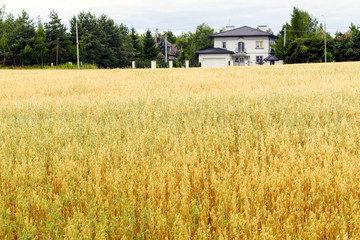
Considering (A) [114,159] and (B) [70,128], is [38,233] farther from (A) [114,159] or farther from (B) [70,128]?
(B) [70,128]

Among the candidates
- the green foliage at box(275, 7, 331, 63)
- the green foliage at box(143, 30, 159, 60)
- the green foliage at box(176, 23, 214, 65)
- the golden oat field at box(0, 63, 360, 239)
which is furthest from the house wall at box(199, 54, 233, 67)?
the golden oat field at box(0, 63, 360, 239)

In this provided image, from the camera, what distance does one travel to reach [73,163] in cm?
404

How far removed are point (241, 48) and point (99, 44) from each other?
104 ft

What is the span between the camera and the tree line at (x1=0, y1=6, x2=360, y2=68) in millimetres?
57688

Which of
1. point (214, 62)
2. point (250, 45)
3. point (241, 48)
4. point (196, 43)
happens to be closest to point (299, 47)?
point (214, 62)

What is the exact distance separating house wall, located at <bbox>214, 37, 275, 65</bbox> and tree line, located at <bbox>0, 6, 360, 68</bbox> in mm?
7558

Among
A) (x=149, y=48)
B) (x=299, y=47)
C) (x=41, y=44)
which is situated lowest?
(x=299, y=47)

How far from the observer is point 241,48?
7956 cm

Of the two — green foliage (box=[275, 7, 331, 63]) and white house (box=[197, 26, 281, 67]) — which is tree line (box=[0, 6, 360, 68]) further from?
white house (box=[197, 26, 281, 67])

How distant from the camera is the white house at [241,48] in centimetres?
7456

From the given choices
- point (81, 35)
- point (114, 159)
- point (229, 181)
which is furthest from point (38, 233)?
point (81, 35)

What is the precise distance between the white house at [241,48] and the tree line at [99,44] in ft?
18.7

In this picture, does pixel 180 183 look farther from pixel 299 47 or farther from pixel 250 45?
pixel 250 45

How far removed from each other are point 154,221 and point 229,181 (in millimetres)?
970
